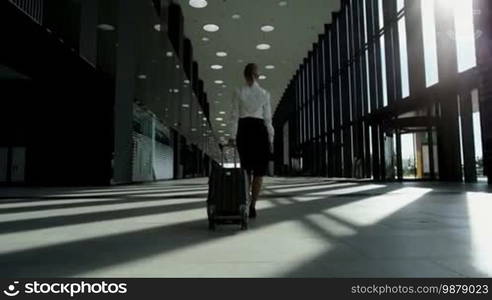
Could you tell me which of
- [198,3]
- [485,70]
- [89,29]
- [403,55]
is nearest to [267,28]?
[198,3]

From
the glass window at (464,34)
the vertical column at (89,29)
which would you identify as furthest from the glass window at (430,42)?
the vertical column at (89,29)

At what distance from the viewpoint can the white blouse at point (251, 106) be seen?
143 inches

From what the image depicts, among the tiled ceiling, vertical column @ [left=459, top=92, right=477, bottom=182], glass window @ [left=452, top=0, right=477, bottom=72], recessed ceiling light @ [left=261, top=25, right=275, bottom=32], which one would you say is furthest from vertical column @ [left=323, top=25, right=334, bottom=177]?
vertical column @ [left=459, top=92, right=477, bottom=182]

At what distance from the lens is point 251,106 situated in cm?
363

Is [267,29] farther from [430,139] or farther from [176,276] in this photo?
[176,276]

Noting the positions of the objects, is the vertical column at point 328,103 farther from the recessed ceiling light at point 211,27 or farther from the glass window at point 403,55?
the glass window at point 403,55

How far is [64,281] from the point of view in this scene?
Answer: 156cm

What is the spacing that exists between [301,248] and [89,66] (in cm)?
1097

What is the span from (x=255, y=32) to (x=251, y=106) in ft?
52.4

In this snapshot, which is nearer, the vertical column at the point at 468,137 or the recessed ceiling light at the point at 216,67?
the vertical column at the point at 468,137

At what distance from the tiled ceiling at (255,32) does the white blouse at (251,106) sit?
42.3 ft

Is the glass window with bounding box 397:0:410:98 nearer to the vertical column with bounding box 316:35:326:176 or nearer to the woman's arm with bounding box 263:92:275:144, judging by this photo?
the vertical column with bounding box 316:35:326:176

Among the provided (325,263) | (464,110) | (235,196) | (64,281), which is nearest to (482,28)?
(464,110)

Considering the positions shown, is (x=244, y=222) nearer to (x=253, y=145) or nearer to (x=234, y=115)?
(x=253, y=145)
